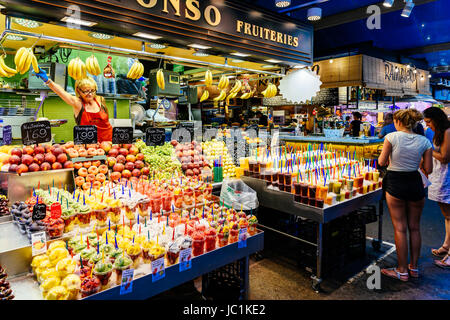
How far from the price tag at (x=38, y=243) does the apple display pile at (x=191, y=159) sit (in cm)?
198

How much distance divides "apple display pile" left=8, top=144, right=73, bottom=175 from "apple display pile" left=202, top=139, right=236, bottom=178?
6.18ft

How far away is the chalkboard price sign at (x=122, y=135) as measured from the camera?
11.5 ft

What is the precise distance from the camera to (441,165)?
154 inches

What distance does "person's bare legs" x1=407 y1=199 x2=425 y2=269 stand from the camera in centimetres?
335

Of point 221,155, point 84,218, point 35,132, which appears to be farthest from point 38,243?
point 221,155

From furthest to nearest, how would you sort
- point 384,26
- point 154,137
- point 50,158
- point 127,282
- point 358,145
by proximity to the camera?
point 384,26, point 358,145, point 154,137, point 50,158, point 127,282

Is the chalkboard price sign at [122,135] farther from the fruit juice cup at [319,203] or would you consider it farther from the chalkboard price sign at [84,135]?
the fruit juice cup at [319,203]

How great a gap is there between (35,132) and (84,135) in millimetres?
480

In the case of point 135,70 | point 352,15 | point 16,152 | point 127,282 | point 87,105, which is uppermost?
point 352,15

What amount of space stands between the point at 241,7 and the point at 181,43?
124 cm

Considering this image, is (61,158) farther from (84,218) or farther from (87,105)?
(87,105)

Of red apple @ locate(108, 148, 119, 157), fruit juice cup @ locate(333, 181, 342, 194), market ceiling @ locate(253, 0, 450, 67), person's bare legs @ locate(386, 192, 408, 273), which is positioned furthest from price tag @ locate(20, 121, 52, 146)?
market ceiling @ locate(253, 0, 450, 67)

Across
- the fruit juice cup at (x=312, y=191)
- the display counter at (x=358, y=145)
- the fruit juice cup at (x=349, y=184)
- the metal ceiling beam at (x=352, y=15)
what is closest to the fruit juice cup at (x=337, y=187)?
the fruit juice cup at (x=349, y=184)

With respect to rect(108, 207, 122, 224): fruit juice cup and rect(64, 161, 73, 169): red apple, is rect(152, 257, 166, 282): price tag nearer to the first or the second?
rect(108, 207, 122, 224): fruit juice cup
